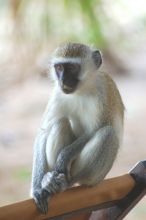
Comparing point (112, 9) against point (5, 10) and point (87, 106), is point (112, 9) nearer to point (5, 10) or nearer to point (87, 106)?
point (5, 10)

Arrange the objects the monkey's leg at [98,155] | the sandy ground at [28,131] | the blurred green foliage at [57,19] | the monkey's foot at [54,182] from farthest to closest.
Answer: the sandy ground at [28,131], the blurred green foliage at [57,19], the monkey's leg at [98,155], the monkey's foot at [54,182]

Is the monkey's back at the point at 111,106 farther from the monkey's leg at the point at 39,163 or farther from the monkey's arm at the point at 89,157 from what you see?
the monkey's leg at the point at 39,163

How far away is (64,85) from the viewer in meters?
1.95

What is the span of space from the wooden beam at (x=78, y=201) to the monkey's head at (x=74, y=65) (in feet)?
1.44

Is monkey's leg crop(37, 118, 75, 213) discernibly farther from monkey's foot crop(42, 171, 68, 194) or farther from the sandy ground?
the sandy ground

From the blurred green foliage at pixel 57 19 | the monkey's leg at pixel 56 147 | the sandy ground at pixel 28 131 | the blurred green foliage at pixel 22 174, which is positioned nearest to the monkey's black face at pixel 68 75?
the monkey's leg at pixel 56 147

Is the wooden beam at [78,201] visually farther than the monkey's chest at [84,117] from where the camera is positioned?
No

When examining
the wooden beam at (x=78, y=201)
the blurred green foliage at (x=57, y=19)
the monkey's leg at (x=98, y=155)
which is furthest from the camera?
the blurred green foliage at (x=57, y=19)

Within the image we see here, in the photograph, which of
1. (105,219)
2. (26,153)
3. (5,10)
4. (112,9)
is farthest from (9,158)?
(105,219)

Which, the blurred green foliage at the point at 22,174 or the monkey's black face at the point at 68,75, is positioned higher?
the monkey's black face at the point at 68,75

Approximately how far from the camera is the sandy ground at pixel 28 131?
3.68 meters

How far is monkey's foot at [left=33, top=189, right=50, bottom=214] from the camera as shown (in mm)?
1496

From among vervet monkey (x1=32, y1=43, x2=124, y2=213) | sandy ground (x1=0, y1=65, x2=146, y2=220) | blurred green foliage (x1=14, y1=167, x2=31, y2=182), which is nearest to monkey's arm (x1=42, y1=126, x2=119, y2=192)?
vervet monkey (x1=32, y1=43, x2=124, y2=213)

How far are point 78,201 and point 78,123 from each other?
58cm
